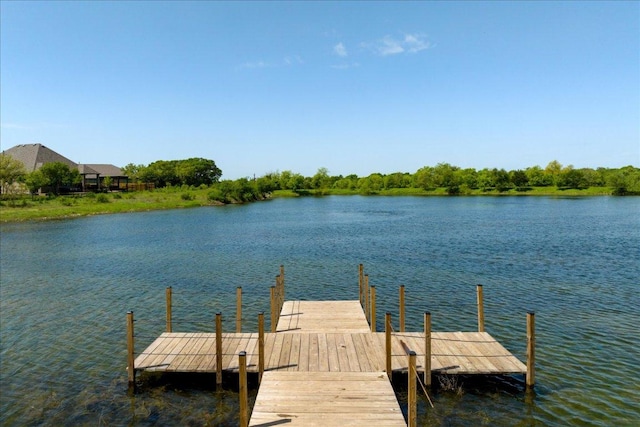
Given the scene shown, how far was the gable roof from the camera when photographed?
107988 mm

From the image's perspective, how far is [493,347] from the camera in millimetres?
14070

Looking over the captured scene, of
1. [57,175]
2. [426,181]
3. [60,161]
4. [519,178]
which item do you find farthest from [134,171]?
[519,178]

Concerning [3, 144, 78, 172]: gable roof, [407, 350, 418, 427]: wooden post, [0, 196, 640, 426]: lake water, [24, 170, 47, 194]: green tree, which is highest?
[3, 144, 78, 172]: gable roof

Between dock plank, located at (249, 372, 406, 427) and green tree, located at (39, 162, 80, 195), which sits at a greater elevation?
green tree, located at (39, 162, 80, 195)

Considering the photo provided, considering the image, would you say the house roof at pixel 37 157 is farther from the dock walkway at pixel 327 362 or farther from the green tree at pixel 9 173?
the dock walkway at pixel 327 362

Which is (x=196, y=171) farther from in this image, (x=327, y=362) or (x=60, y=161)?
(x=327, y=362)

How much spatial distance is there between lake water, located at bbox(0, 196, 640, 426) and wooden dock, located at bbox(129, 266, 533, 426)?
91cm

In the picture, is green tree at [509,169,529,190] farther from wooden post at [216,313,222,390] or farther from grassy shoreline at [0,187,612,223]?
wooden post at [216,313,222,390]

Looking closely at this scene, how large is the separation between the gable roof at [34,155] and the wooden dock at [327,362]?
11539 centimetres

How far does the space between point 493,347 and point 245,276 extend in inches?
750

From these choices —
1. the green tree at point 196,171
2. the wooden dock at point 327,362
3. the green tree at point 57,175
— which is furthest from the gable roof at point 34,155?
the wooden dock at point 327,362

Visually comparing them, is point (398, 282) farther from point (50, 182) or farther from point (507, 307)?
point (50, 182)

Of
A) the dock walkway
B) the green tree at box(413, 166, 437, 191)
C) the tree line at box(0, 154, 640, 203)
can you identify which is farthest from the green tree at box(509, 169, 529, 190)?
the dock walkway

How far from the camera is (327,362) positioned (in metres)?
12.7
